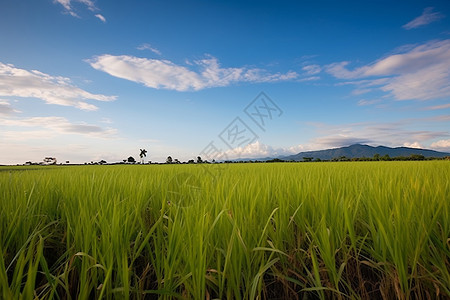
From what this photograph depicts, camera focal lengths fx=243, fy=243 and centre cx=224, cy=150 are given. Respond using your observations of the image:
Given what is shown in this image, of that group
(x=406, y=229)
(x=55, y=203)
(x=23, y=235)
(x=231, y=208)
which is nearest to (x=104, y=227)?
(x=23, y=235)

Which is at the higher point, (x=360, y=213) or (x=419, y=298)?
(x=360, y=213)

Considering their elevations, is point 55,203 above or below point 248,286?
above

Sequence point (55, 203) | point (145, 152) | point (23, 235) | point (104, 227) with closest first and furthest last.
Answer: point (104, 227), point (23, 235), point (55, 203), point (145, 152)

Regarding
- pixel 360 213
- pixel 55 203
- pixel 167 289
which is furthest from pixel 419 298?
pixel 55 203

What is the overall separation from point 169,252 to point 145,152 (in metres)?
68.0

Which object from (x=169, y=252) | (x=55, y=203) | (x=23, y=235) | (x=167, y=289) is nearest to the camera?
(x=167, y=289)

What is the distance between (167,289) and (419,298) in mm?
1098

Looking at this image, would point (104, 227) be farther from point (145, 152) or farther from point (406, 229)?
point (145, 152)

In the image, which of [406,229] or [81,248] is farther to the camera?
[81,248]

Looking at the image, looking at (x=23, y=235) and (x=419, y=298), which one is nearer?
(x=419, y=298)

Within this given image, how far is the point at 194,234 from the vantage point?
1.14m

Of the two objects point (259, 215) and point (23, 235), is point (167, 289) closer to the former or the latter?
point (259, 215)

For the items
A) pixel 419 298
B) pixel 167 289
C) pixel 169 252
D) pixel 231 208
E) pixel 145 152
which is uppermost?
A: pixel 145 152

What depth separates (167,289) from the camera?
1.00 meters
